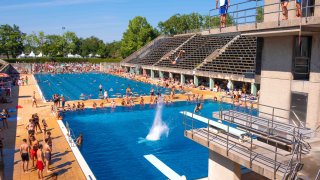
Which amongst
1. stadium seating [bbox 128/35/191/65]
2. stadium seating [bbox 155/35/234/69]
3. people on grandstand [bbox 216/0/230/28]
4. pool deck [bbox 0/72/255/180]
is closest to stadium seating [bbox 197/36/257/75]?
stadium seating [bbox 155/35/234/69]

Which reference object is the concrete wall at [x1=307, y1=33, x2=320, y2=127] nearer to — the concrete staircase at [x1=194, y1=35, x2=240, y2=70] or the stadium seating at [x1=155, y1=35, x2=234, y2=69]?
the concrete staircase at [x1=194, y1=35, x2=240, y2=70]

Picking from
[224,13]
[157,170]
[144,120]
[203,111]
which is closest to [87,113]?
[144,120]

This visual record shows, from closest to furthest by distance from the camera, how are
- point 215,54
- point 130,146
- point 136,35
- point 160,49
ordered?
point 130,146, point 215,54, point 160,49, point 136,35

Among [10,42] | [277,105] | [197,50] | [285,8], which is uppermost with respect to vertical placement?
[10,42]

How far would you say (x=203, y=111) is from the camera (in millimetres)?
28609

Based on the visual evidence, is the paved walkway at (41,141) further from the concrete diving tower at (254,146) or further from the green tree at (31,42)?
the green tree at (31,42)

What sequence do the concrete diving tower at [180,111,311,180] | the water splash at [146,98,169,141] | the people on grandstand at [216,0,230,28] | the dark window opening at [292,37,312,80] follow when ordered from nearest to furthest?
the concrete diving tower at [180,111,311,180] → the dark window opening at [292,37,312,80] → the people on grandstand at [216,0,230,28] → the water splash at [146,98,169,141]

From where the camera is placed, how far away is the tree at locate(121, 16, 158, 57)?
82.2m

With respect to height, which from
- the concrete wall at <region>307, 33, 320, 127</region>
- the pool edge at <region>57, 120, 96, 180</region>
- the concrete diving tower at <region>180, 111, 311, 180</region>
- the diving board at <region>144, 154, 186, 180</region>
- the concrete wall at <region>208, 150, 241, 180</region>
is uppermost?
the concrete wall at <region>307, 33, 320, 127</region>

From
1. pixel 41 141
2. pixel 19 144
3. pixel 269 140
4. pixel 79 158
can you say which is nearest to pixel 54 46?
pixel 41 141

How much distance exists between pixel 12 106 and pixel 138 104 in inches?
459

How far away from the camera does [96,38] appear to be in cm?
13350

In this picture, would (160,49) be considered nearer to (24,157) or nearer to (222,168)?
(24,157)

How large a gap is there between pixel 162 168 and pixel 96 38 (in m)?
125
